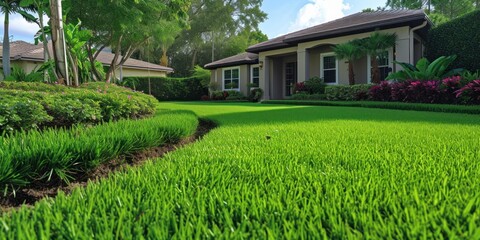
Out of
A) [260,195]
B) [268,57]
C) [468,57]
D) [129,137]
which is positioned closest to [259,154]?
[260,195]

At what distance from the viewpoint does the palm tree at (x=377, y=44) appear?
12883 millimetres

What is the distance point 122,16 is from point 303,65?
932cm

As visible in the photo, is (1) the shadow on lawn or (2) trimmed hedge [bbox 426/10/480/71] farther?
(2) trimmed hedge [bbox 426/10/480/71]

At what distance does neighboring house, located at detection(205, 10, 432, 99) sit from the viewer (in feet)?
43.3

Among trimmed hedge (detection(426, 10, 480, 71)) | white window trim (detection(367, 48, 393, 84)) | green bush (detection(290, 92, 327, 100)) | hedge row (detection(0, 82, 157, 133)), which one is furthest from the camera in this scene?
green bush (detection(290, 92, 327, 100))

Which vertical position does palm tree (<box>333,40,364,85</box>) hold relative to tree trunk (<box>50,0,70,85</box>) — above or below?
above

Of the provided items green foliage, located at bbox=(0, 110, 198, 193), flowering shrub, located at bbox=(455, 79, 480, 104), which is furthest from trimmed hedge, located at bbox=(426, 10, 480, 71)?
green foliage, located at bbox=(0, 110, 198, 193)

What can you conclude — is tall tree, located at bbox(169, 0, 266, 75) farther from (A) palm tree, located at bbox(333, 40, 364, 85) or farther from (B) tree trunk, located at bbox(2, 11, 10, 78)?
(A) palm tree, located at bbox(333, 40, 364, 85)

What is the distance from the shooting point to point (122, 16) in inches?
453

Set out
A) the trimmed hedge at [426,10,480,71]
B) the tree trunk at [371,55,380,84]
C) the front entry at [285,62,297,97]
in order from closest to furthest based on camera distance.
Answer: the trimmed hedge at [426,10,480,71]
the tree trunk at [371,55,380,84]
the front entry at [285,62,297,97]

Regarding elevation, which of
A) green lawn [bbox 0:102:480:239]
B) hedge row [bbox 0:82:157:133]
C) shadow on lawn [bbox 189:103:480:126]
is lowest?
green lawn [bbox 0:102:480:239]

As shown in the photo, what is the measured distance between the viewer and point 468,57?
12.3 meters

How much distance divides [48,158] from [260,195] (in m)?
1.60

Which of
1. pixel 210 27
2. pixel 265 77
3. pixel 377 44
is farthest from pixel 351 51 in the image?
pixel 210 27
